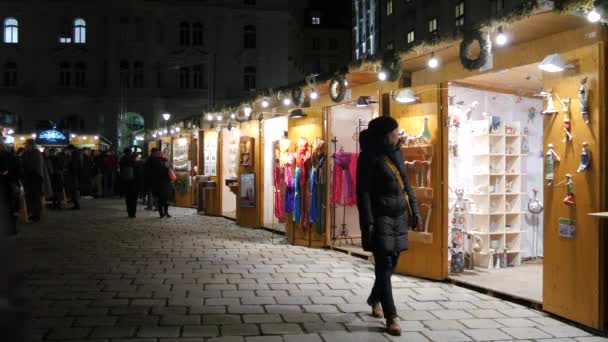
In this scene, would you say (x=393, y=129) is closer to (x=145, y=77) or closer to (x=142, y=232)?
(x=142, y=232)

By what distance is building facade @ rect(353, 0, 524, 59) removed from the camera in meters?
32.2

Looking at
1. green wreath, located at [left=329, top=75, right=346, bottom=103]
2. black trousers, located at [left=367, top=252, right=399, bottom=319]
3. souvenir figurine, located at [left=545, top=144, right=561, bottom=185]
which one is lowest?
black trousers, located at [left=367, top=252, right=399, bottom=319]

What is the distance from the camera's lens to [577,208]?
6.47 m

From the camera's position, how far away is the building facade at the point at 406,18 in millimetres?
32250

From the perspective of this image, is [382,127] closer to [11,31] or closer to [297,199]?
[297,199]

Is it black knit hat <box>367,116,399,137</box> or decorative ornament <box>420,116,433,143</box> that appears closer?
A: black knit hat <box>367,116,399,137</box>

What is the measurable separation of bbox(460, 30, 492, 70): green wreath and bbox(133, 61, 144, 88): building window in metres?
42.9

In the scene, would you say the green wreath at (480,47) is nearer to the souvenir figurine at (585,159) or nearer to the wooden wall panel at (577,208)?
the wooden wall panel at (577,208)

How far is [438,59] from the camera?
8.59 m

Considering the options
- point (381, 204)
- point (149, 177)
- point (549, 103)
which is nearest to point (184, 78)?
point (149, 177)

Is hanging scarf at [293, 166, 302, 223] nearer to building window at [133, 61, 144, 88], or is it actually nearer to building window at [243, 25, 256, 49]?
building window at [133, 61, 144, 88]

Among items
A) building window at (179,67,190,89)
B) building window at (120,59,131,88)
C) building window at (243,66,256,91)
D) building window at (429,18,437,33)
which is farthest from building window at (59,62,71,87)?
building window at (429,18,437,33)

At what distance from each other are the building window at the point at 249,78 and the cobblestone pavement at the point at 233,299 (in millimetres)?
38120

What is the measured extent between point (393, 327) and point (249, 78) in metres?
45.0
